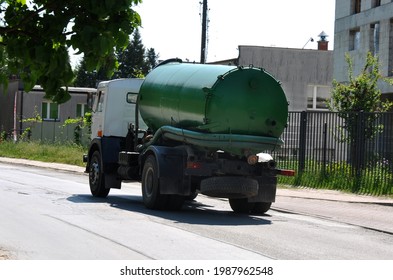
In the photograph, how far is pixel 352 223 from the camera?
16297 mm

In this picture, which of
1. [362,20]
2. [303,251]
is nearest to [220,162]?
[303,251]

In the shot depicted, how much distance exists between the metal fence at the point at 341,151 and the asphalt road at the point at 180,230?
258 centimetres

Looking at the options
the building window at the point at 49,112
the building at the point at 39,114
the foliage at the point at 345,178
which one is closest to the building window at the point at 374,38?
the foliage at the point at 345,178

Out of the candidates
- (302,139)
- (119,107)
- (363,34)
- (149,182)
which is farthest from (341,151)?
(363,34)

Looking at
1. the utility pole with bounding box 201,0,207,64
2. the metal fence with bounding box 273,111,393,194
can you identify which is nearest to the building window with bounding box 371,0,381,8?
the utility pole with bounding box 201,0,207,64

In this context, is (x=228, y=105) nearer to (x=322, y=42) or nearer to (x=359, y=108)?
(x=359, y=108)

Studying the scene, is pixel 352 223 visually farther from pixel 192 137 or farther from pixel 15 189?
pixel 15 189

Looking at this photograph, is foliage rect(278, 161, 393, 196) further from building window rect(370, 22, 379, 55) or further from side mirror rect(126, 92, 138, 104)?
building window rect(370, 22, 379, 55)

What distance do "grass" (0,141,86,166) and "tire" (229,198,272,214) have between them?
65.0ft

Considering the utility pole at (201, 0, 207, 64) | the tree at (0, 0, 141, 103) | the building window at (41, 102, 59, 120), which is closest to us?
the tree at (0, 0, 141, 103)

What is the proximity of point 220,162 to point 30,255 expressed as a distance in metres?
6.40

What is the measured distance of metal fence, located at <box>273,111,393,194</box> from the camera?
23.5 metres

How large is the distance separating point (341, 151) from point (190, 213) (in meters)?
9.42

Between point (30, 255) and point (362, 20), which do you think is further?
point (362, 20)
